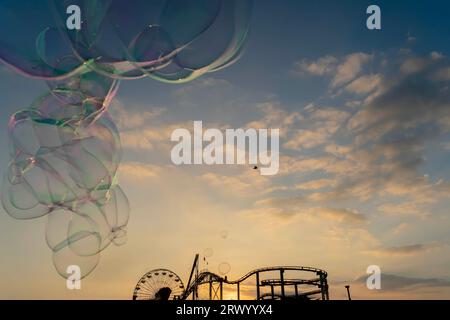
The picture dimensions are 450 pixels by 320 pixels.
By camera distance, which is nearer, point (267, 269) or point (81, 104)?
point (81, 104)

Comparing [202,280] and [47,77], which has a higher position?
[47,77]

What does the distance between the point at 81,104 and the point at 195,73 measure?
4768 mm

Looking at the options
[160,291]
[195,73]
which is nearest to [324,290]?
[160,291]

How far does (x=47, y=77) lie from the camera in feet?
40.0
